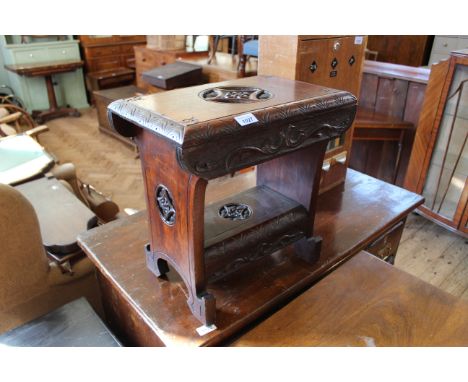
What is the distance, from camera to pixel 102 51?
17.2 ft

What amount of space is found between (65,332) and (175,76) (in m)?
2.56

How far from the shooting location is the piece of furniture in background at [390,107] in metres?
2.55

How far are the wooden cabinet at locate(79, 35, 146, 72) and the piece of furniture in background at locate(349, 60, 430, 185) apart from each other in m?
3.74

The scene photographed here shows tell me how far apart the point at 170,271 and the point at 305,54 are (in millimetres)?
744

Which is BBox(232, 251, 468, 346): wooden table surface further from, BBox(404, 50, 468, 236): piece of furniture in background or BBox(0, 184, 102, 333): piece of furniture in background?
A: BBox(404, 50, 468, 236): piece of furniture in background

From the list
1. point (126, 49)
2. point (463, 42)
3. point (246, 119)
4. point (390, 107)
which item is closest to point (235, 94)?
point (246, 119)

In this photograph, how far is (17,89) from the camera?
16.3 ft

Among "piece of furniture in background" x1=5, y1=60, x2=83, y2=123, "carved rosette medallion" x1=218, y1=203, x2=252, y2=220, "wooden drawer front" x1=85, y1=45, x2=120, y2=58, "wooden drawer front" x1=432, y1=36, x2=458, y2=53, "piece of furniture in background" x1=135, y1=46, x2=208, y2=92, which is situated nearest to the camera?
"carved rosette medallion" x1=218, y1=203, x2=252, y2=220

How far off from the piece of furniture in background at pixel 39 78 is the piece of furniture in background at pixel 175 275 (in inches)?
176

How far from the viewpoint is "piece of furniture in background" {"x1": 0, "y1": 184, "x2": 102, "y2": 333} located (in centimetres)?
111

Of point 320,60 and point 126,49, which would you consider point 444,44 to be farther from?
point 126,49

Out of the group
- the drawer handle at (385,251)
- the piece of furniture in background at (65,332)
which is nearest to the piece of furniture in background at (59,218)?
the piece of furniture in background at (65,332)

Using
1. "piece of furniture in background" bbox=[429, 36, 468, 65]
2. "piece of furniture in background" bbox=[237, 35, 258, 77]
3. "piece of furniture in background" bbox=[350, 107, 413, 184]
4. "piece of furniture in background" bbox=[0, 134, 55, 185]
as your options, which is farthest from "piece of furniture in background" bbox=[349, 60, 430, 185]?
"piece of furniture in background" bbox=[0, 134, 55, 185]

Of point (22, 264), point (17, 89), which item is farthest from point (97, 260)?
point (17, 89)
